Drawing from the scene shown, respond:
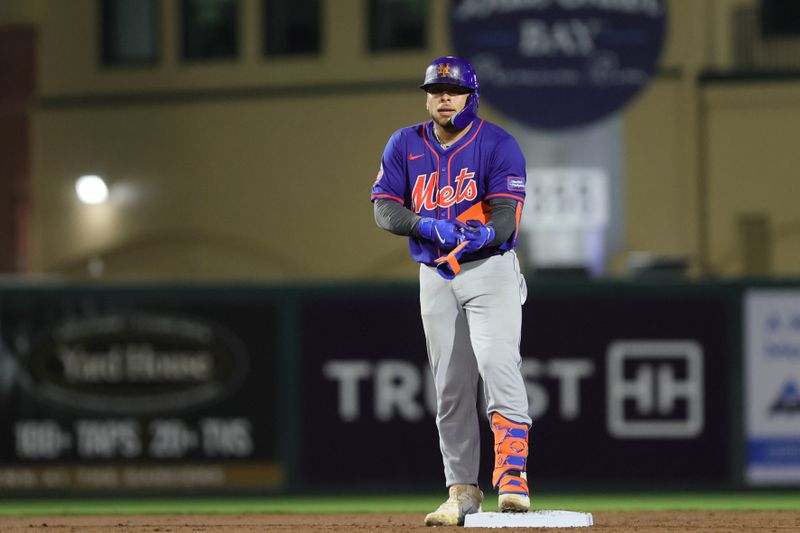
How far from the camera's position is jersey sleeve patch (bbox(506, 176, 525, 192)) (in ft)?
21.6

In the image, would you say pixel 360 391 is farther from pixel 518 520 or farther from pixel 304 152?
pixel 304 152

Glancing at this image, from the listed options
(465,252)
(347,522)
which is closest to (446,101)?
(465,252)

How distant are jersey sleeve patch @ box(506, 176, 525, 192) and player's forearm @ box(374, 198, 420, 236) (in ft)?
1.31

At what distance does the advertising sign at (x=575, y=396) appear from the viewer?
10.8 metres

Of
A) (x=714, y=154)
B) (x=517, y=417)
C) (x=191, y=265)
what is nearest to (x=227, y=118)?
(x=191, y=265)

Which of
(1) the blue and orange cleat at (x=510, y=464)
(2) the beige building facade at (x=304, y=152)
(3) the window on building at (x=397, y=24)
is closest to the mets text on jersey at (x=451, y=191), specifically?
(1) the blue and orange cleat at (x=510, y=464)

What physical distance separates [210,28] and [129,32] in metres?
1.36

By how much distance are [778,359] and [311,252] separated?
46.3ft

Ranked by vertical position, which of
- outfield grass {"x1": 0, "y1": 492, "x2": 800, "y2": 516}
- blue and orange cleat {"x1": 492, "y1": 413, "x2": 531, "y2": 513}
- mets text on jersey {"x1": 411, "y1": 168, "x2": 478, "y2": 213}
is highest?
mets text on jersey {"x1": 411, "y1": 168, "x2": 478, "y2": 213}

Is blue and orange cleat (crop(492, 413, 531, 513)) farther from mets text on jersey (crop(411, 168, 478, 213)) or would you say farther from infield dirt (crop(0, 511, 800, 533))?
mets text on jersey (crop(411, 168, 478, 213))

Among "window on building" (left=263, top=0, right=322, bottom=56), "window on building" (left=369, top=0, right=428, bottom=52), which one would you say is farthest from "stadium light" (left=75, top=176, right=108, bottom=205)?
"window on building" (left=369, top=0, right=428, bottom=52)

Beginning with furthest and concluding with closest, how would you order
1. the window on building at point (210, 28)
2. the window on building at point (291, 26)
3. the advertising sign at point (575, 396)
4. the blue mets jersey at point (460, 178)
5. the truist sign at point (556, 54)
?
1. the window on building at point (210, 28)
2. the window on building at point (291, 26)
3. the truist sign at point (556, 54)
4. the advertising sign at point (575, 396)
5. the blue mets jersey at point (460, 178)

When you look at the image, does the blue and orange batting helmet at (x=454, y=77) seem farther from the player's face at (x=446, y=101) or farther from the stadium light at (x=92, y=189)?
the stadium light at (x=92, y=189)

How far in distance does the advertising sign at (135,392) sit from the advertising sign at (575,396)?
1.42 feet
